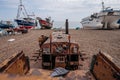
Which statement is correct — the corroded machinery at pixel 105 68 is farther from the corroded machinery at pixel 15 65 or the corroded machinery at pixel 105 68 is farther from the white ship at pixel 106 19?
the white ship at pixel 106 19

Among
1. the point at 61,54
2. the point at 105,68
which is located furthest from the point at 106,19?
the point at 105,68

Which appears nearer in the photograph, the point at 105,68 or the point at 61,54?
the point at 105,68

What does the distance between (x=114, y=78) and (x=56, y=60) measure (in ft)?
10.5

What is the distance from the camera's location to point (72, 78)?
19.0 feet

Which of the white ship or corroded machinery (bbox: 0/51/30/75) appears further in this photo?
the white ship

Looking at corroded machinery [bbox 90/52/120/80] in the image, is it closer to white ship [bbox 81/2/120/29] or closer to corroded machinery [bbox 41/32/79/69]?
corroded machinery [bbox 41/32/79/69]

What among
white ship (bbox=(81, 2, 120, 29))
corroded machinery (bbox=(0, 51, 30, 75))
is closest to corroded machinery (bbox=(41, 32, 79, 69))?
corroded machinery (bbox=(0, 51, 30, 75))

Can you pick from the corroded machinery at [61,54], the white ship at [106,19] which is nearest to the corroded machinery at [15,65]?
the corroded machinery at [61,54]

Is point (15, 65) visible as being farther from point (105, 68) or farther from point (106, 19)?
point (106, 19)

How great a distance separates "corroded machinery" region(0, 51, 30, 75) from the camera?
13.7 ft

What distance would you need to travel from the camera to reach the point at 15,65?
5.01 meters

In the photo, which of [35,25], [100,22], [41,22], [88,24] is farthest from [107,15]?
A: [35,25]

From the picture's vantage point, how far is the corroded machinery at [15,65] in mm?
4180

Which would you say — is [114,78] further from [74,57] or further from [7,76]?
[74,57]
